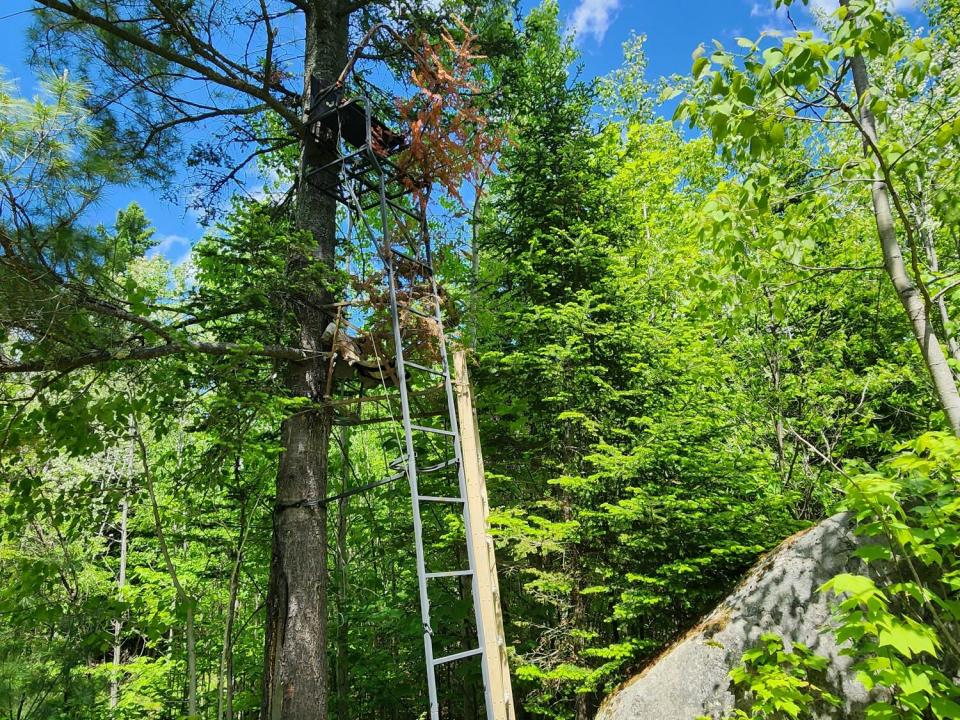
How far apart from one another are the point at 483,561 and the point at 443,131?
10.1 feet

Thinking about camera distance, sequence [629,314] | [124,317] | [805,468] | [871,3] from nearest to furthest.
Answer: [871,3] → [124,317] → [805,468] → [629,314]

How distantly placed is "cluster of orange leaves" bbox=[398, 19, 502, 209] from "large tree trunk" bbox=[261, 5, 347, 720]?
0.98m

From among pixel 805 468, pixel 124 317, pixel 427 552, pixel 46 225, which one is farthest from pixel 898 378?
pixel 46 225

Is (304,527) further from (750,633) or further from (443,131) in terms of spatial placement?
(750,633)

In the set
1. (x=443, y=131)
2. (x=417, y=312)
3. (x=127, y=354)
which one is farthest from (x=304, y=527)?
(x=443, y=131)

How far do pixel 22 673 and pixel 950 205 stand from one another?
741 cm

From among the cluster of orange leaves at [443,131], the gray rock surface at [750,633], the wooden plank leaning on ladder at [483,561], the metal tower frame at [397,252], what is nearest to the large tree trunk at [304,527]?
the metal tower frame at [397,252]

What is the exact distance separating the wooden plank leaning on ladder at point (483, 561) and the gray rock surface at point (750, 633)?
1.11 m

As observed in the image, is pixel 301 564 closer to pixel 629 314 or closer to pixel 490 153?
pixel 490 153

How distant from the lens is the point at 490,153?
4.36 metres

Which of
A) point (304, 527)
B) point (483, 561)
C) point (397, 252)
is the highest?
point (397, 252)

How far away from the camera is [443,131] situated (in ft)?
13.5

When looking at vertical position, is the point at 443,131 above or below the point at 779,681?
above

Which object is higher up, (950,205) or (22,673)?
(950,205)
